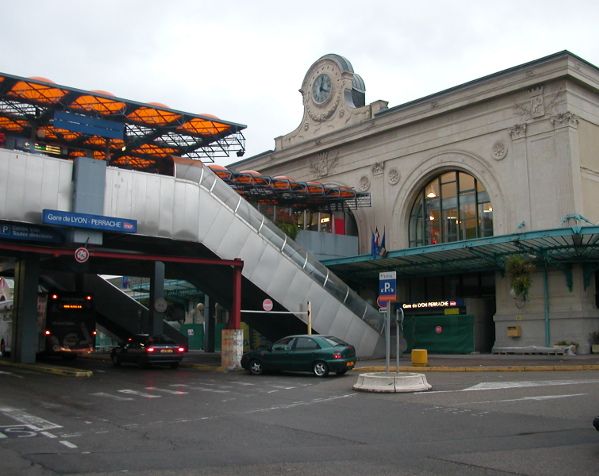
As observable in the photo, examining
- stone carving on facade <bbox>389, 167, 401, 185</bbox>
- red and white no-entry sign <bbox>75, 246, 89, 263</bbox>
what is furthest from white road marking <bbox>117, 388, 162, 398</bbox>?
stone carving on facade <bbox>389, 167, 401, 185</bbox>

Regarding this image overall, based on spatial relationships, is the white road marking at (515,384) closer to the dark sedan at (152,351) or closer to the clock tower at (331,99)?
the dark sedan at (152,351)

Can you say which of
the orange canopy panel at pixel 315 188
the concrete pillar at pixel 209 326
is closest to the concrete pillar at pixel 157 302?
the orange canopy panel at pixel 315 188

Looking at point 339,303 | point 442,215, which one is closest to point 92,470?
point 339,303

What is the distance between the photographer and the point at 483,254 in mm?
31969

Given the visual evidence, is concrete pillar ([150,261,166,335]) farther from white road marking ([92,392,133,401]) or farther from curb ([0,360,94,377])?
white road marking ([92,392,133,401])

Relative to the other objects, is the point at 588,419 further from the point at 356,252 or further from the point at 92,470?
the point at 356,252

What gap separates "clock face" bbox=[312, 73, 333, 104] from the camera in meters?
44.8

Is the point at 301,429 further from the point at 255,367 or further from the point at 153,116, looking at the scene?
the point at 153,116

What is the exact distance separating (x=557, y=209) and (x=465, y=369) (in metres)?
12.7

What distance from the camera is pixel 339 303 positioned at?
29.3m

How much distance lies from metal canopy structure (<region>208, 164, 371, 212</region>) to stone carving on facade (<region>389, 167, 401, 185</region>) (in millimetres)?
1720

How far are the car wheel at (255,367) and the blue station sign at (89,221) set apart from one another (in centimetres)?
659

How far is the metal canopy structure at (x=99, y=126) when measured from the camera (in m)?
29.1

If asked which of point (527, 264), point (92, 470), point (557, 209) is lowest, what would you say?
point (92, 470)
